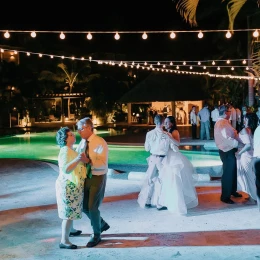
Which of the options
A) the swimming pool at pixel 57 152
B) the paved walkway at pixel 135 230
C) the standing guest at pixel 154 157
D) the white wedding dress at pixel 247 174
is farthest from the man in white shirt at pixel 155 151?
the swimming pool at pixel 57 152

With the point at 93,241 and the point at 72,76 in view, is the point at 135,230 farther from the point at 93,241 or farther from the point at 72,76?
the point at 72,76

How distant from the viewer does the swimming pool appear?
1459 cm

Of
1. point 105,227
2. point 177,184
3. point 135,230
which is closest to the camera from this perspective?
point 105,227

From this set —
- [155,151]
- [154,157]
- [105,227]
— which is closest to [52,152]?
[154,157]

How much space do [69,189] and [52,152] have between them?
13.5 meters

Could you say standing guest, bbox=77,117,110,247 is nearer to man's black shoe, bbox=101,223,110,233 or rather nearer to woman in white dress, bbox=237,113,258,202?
man's black shoe, bbox=101,223,110,233

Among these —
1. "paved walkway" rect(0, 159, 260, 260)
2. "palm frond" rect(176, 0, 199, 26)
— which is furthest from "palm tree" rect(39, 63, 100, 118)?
"palm frond" rect(176, 0, 199, 26)

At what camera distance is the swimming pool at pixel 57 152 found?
1459 cm

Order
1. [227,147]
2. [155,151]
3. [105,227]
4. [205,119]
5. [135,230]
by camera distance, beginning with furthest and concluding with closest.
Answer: [205,119] < [227,147] < [155,151] < [135,230] < [105,227]

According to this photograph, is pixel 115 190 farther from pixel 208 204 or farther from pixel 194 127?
pixel 194 127

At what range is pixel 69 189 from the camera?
556 cm

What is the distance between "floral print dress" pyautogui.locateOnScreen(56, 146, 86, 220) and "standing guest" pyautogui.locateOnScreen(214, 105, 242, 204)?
9.27 ft

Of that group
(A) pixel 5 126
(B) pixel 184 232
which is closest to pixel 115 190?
(B) pixel 184 232

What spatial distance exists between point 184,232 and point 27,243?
6.38 ft
